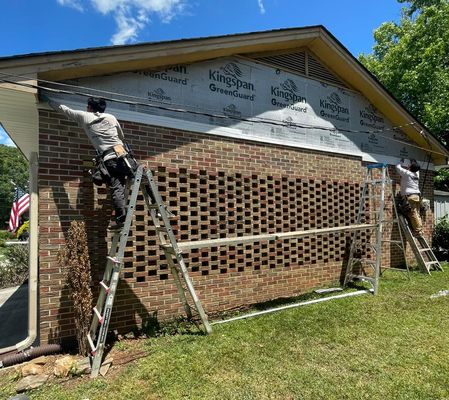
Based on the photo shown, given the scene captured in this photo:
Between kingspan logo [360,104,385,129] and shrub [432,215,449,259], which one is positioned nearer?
kingspan logo [360,104,385,129]

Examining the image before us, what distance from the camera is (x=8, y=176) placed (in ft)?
227

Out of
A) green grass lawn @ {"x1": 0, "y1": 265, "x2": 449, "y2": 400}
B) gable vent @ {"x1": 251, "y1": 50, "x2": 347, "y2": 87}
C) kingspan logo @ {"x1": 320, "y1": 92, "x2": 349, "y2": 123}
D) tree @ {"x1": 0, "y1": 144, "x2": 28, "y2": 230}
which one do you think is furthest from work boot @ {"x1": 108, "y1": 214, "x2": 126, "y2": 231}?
tree @ {"x1": 0, "y1": 144, "x2": 28, "y2": 230}

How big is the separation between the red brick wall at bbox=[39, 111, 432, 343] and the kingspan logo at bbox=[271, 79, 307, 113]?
35.4 inches

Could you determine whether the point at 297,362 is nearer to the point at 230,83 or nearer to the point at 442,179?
the point at 230,83

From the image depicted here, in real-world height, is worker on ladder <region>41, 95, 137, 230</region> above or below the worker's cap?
below

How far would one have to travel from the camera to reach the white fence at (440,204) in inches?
452

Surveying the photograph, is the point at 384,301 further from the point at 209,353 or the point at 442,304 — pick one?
the point at 209,353

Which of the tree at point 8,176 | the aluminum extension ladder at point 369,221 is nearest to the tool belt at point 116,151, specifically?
the aluminum extension ladder at point 369,221

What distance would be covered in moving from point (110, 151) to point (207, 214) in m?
2.07

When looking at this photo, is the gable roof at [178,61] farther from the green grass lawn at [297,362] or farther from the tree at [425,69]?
the tree at [425,69]

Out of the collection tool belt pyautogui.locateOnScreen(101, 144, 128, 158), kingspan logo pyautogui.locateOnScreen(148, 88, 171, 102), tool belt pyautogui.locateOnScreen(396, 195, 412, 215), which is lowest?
tool belt pyautogui.locateOnScreen(396, 195, 412, 215)

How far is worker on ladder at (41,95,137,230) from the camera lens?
4027mm

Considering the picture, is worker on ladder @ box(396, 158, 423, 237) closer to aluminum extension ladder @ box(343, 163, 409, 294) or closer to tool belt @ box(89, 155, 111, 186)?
aluminum extension ladder @ box(343, 163, 409, 294)

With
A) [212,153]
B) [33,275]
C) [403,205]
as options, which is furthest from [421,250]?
[33,275]
